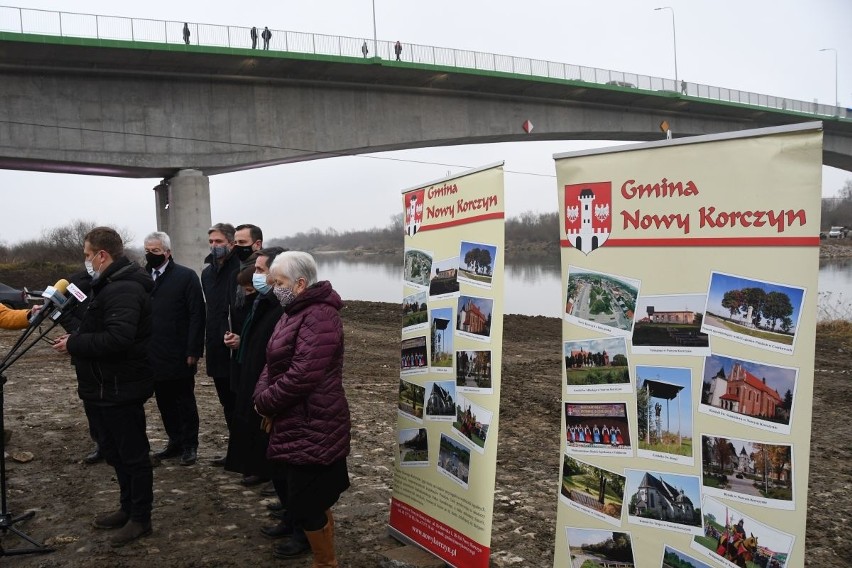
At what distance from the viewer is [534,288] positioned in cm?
2673

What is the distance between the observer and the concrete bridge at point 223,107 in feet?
50.8

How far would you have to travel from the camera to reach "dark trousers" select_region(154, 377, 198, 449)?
202 inches

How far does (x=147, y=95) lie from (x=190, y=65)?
1.35 m

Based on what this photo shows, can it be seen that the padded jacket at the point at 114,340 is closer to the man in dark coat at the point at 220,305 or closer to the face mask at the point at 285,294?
the face mask at the point at 285,294

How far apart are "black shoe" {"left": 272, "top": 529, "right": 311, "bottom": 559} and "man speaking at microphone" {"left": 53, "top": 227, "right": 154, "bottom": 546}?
857 millimetres

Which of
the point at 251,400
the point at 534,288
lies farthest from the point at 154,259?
the point at 534,288

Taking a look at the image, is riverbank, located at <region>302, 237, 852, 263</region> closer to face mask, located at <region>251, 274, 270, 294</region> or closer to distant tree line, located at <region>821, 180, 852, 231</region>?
distant tree line, located at <region>821, 180, 852, 231</region>

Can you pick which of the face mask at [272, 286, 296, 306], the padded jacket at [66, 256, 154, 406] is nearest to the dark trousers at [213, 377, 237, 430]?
the padded jacket at [66, 256, 154, 406]

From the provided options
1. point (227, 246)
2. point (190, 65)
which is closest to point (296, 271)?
point (227, 246)

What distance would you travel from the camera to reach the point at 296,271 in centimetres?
330

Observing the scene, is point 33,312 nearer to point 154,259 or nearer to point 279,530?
point 154,259

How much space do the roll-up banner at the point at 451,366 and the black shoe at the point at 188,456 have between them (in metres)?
2.07

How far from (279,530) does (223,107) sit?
1591cm

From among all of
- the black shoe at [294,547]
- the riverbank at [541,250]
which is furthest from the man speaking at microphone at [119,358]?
the riverbank at [541,250]
